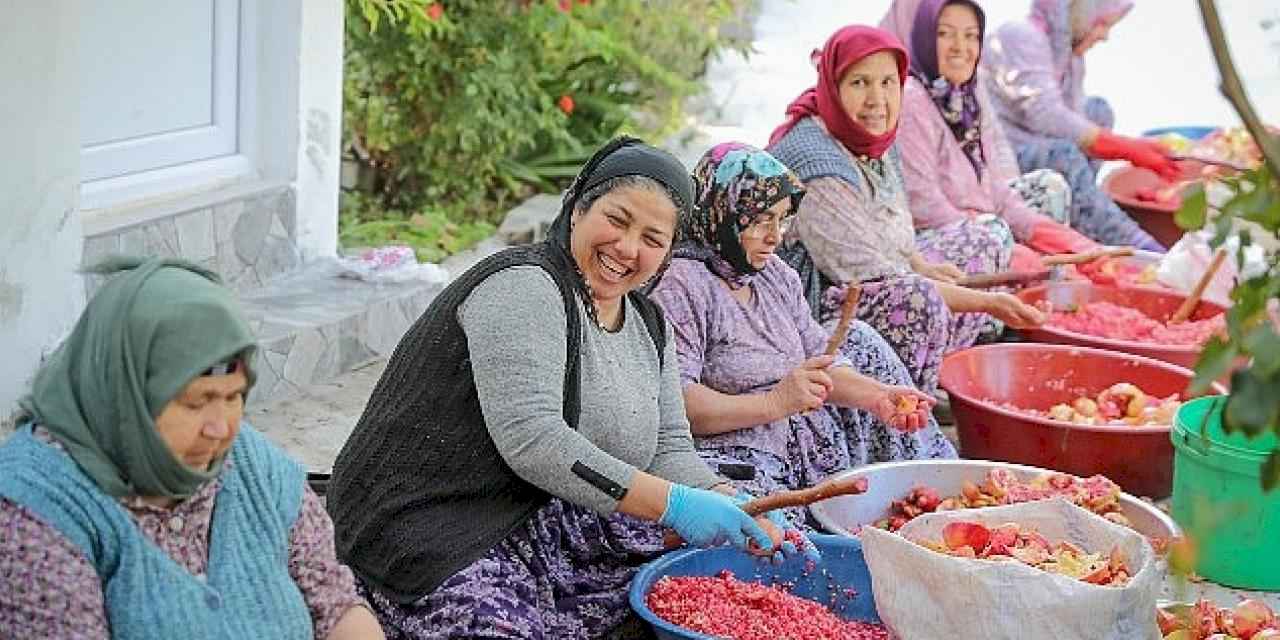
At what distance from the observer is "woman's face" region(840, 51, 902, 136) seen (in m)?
5.01

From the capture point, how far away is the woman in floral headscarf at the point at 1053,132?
7.20m

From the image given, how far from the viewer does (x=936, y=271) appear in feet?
17.7

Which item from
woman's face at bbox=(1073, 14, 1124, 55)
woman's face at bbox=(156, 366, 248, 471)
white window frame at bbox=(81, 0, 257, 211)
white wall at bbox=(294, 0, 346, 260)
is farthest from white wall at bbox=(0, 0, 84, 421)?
woman's face at bbox=(1073, 14, 1124, 55)

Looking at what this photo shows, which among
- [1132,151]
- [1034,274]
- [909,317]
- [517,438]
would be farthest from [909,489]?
[1132,151]

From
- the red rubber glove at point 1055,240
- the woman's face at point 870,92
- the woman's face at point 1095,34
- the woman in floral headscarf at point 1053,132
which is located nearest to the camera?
the woman's face at point 870,92

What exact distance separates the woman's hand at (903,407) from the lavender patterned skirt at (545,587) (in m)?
0.76

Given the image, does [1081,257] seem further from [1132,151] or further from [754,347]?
[754,347]

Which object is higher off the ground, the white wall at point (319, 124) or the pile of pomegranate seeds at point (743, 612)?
the white wall at point (319, 124)

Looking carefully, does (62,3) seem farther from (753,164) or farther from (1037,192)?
(1037,192)

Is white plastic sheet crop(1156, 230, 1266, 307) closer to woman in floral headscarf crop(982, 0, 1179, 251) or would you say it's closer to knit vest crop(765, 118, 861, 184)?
woman in floral headscarf crop(982, 0, 1179, 251)

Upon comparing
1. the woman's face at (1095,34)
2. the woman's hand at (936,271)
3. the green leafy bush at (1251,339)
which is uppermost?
the green leafy bush at (1251,339)

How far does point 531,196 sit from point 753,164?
3826mm

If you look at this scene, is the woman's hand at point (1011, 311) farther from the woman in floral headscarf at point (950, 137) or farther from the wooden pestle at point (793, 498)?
the wooden pestle at point (793, 498)

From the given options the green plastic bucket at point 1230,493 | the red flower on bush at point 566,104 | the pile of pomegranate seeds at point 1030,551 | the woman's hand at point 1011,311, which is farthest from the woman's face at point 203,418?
the red flower on bush at point 566,104
